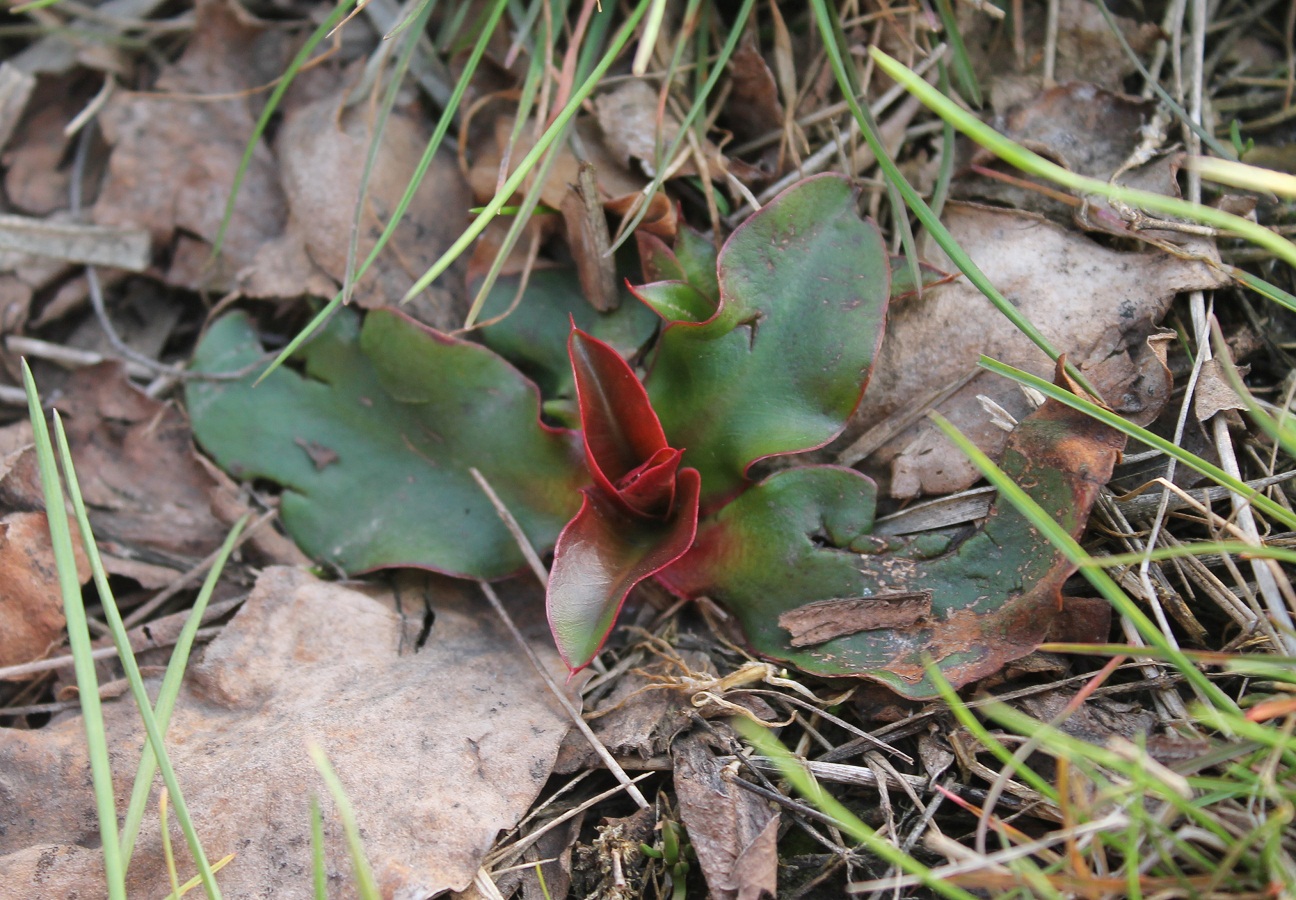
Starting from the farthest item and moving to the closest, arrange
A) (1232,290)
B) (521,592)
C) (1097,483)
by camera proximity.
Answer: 1. (521,592)
2. (1232,290)
3. (1097,483)

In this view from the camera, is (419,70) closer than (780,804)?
No

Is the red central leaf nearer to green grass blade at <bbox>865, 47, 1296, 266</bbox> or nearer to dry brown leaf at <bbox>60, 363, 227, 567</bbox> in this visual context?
green grass blade at <bbox>865, 47, 1296, 266</bbox>

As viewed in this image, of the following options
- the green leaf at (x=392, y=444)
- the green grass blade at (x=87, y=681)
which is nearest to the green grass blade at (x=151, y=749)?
the green grass blade at (x=87, y=681)

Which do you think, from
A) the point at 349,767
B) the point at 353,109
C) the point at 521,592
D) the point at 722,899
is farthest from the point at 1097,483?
the point at 353,109

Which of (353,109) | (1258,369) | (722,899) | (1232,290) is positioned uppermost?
(353,109)

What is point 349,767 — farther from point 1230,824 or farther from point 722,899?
point 1230,824

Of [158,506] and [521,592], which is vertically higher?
[158,506]
